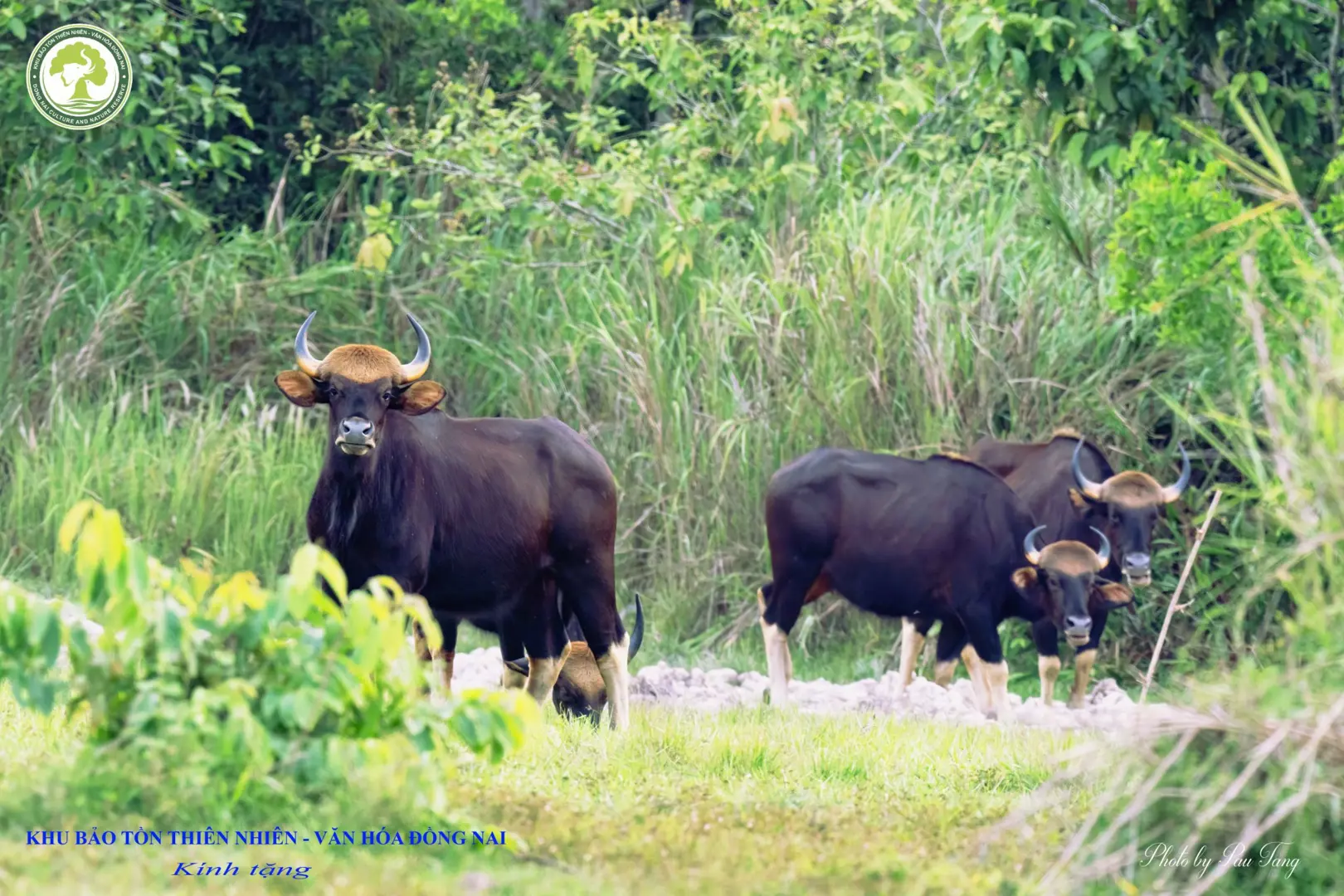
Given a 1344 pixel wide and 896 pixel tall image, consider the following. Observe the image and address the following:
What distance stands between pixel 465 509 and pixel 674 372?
17.7ft

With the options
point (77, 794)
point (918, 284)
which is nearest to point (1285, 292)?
point (918, 284)

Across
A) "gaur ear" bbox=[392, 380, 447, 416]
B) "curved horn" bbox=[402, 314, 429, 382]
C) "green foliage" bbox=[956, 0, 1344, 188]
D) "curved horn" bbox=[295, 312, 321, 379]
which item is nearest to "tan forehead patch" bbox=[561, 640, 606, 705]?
"gaur ear" bbox=[392, 380, 447, 416]

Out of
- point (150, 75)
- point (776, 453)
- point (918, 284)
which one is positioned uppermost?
point (150, 75)

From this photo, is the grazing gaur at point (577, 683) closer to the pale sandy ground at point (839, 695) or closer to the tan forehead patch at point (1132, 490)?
the pale sandy ground at point (839, 695)

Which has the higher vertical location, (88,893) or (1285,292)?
(1285,292)

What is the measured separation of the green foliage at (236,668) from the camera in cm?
550

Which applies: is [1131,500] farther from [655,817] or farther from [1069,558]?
[655,817]

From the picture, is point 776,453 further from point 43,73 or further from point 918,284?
point 43,73

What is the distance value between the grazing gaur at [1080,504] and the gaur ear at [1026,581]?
0.81 feet

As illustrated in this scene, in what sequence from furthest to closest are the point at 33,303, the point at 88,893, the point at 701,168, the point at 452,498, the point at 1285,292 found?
the point at 33,303
the point at 701,168
the point at 1285,292
the point at 452,498
the point at 88,893

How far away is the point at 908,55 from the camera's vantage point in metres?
16.3

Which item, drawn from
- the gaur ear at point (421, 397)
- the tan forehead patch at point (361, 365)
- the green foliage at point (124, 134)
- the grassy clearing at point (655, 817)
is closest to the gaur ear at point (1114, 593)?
the grassy clearing at point (655, 817)

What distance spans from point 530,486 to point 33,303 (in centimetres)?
850

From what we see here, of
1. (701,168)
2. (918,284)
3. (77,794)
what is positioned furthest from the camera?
(701,168)
